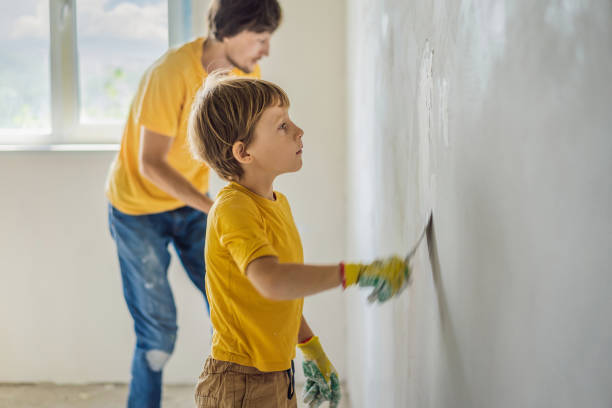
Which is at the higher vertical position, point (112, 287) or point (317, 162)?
point (317, 162)

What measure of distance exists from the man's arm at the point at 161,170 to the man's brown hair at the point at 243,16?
0.35m

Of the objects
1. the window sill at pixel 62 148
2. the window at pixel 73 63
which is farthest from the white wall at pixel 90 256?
the window at pixel 73 63

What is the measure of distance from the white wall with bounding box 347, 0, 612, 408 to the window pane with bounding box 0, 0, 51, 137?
2226 mm

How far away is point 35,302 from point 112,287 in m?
0.35

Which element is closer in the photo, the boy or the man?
the boy

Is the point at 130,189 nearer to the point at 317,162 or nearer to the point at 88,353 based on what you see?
the point at 317,162

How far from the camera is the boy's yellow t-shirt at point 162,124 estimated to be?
5.56ft

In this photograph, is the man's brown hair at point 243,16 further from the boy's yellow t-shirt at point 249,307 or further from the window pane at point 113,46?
the window pane at point 113,46

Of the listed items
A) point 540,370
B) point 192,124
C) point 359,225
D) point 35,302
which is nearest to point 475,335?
point 540,370

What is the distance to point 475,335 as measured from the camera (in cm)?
56

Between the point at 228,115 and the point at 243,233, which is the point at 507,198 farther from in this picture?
the point at 228,115

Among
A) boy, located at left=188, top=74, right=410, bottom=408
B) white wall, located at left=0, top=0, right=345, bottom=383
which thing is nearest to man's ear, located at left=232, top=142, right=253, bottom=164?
boy, located at left=188, top=74, right=410, bottom=408

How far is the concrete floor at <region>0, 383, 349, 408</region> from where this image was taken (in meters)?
2.48

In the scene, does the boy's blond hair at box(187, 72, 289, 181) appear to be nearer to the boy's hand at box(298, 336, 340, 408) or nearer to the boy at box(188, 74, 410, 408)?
the boy at box(188, 74, 410, 408)
